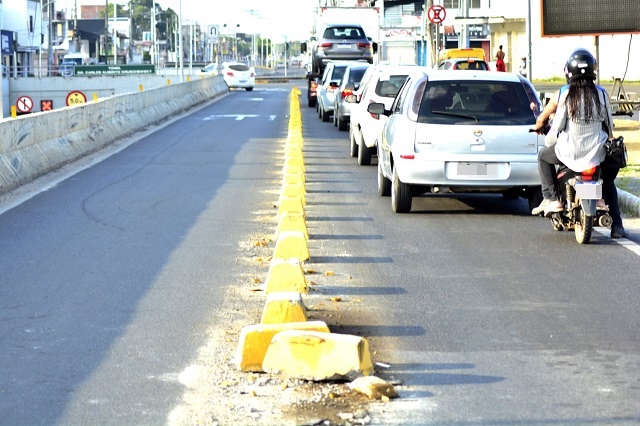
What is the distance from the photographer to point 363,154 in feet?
66.4

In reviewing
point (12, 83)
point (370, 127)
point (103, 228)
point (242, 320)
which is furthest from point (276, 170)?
point (12, 83)

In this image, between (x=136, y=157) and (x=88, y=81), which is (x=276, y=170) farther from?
(x=88, y=81)

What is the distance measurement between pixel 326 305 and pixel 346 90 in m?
19.7

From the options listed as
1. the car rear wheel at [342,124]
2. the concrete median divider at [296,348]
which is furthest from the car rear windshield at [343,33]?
the concrete median divider at [296,348]

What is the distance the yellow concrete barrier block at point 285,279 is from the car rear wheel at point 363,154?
11846 mm

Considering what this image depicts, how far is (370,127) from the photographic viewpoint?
19125 millimetres

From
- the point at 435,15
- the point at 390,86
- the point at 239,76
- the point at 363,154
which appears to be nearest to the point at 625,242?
the point at 363,154

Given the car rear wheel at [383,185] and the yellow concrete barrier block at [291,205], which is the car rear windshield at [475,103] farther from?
the yellow concrete barrier block at [291,205]

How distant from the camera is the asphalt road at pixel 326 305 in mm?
6137

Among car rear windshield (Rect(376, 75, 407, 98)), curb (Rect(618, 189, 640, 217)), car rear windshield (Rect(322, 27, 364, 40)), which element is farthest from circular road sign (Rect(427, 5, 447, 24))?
curb (Rect(618, 189, 640, 217))

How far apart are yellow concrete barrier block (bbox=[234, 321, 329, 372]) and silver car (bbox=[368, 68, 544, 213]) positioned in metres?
6.71

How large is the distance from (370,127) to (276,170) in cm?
175

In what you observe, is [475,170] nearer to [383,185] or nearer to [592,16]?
[383,185]

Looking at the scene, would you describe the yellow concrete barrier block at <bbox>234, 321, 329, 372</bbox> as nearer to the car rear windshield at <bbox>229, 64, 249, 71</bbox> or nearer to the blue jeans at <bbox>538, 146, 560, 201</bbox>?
the blue jeans at <bbox>538, 146, 560, 201</bbox>
